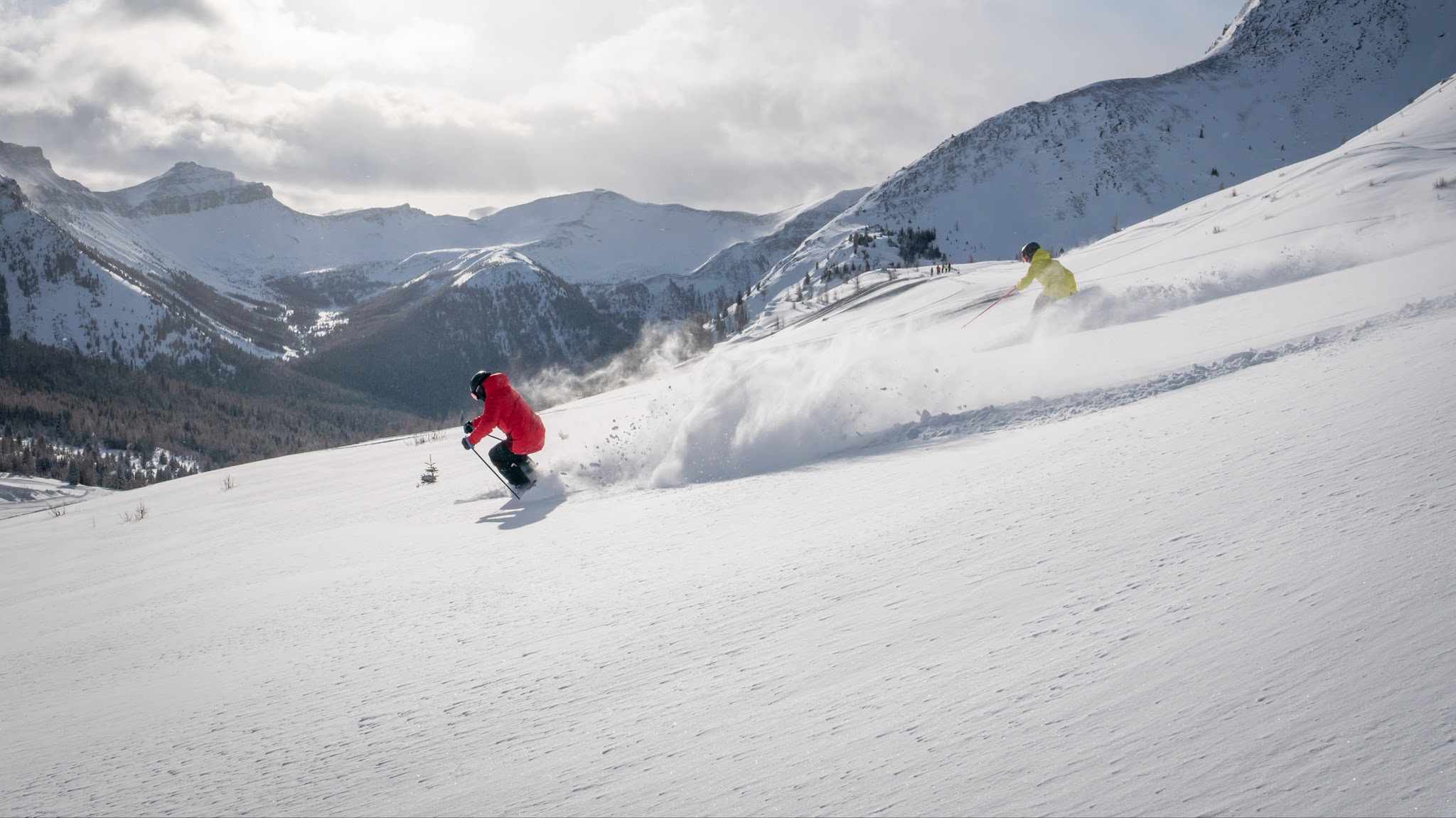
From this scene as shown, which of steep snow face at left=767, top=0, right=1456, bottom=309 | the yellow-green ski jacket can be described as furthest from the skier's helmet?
steep snow face at left=767, top=0, right=1456, bottom=309

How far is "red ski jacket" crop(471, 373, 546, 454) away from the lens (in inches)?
341

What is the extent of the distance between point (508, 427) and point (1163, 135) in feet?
343

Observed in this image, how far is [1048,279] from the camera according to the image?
1162 centimetres

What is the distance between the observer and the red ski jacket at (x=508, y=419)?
867 cm

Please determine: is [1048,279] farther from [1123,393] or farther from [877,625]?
[877,625]

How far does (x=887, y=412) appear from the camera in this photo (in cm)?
724

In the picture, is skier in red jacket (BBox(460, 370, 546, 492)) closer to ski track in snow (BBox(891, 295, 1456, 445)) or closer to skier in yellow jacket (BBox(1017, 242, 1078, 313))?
ski track in snow (BBox(891, 295, 1456, 445))

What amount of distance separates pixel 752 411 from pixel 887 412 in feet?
4.55

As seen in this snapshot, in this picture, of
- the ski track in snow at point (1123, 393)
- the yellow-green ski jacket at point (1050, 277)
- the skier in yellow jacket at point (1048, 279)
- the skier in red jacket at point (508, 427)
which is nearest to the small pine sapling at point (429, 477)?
the skier in red jacket at point (508, 427)

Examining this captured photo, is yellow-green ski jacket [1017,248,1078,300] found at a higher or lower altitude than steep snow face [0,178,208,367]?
lower

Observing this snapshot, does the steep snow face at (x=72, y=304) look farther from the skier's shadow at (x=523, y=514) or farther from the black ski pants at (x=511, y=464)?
the skier's shadow at (x=523, y=514)

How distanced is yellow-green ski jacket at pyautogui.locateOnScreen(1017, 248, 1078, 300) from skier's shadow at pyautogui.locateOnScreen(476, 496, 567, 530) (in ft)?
27.4

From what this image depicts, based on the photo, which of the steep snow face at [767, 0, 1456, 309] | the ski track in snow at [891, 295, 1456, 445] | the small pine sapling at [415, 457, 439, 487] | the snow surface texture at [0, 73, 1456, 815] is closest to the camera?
the snow surface texture at [0, 73, 1456, 815]

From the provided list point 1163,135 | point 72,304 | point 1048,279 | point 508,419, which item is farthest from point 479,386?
point 72,304
